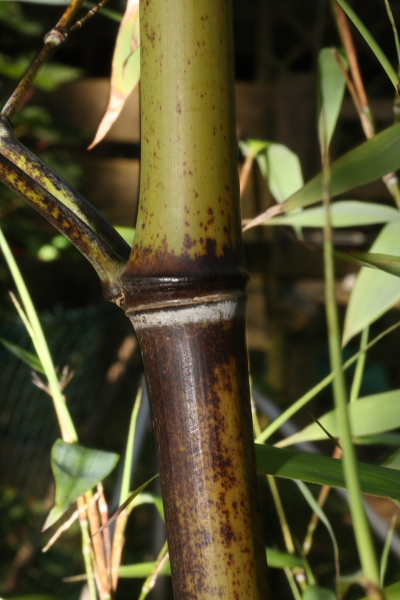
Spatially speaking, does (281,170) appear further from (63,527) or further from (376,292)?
(63,527)

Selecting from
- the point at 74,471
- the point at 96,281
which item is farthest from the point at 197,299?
the point at 96,281

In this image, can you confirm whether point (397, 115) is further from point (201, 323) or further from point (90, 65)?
point (90, 65)

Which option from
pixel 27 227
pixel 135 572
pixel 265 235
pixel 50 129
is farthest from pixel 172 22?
pixel 265 235

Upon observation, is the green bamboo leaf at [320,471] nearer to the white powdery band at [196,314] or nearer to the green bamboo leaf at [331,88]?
the white powdery band at [196,314]

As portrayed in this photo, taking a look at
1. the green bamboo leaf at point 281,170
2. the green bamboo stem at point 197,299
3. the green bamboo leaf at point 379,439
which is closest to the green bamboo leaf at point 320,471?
the green bamboo stem at point 197,299

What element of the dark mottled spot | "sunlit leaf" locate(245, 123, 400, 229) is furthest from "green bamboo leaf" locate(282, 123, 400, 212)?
the dark mottled spot

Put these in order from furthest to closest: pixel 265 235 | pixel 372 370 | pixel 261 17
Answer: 1. pixel 372 370
2. pixel 261 17
3. pixel 265 235

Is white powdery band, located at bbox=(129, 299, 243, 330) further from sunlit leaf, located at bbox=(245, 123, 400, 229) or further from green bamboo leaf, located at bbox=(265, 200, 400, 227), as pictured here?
green bamboo leaf, located at bbox=(265, 200, 400, 227)
